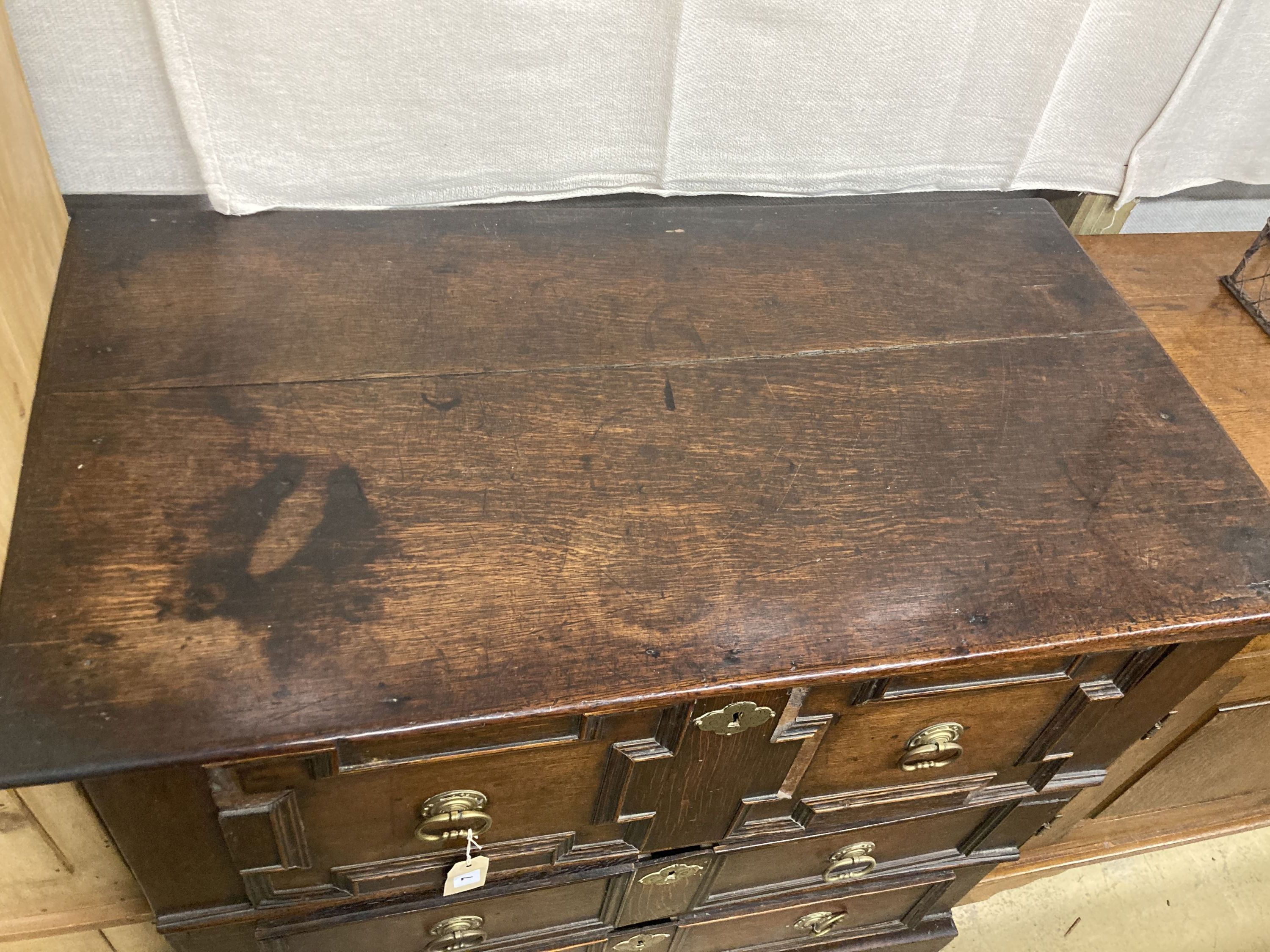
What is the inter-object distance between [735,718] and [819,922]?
0.66 m

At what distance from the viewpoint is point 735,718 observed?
0.78m

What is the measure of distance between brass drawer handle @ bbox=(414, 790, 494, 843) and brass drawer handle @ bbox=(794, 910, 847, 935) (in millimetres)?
611

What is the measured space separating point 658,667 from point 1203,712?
34.5 inches

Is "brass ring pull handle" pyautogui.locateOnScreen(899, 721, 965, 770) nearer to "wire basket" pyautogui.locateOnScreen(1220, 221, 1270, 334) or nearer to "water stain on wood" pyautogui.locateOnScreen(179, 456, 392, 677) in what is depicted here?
"water stain on wood" pyautogui.locateOnScreen(179, 456, 392, 677)

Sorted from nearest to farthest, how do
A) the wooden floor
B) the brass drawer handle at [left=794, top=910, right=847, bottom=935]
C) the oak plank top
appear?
the oak plank top, the brass drawer handle at [left=794, top=910, right=847, bottom=935], the wooden floor

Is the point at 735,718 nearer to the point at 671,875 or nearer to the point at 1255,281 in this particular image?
the point at 671,875

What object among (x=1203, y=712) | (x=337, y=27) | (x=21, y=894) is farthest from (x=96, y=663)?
(x=1203, y=712)

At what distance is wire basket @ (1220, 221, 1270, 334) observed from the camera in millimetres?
1199

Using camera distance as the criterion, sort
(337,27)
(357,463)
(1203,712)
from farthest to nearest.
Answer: (1203,712), (337,27), (357,463)

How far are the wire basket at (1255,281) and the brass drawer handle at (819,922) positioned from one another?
0.94m

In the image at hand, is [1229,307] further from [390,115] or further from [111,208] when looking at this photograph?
[111,208]

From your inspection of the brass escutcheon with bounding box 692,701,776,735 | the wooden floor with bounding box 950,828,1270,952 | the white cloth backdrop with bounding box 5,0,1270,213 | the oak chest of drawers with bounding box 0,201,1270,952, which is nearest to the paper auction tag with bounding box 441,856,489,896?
the oak chest of drawers with bounding box 0,201,1270,952

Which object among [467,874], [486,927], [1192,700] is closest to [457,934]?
[486,927]

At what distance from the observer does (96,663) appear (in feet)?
2.12
